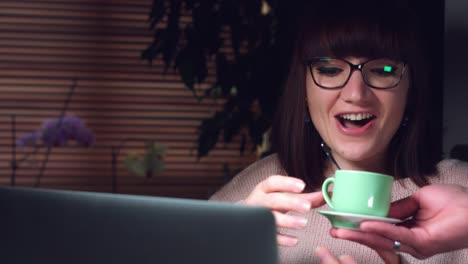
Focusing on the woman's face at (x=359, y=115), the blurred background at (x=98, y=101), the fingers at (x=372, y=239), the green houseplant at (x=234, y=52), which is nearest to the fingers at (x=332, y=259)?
the fingers at (x=372, y=239)

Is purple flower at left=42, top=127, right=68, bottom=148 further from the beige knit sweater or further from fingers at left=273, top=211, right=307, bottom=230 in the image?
fingers at left=273, top=211, right=307, bottom=230

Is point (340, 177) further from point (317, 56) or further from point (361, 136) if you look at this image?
point (317, 56)

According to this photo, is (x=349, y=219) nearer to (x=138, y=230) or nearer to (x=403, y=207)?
(x=403, y=207)

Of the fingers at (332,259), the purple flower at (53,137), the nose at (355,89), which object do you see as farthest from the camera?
the purple flower at (53,137)

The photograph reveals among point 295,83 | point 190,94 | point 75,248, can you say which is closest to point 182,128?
point 190,94

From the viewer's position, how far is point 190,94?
3887 millimetres

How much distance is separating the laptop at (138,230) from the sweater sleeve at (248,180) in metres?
1.25

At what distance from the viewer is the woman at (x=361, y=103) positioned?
163 centimetres

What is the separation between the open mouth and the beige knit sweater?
0.20 metres

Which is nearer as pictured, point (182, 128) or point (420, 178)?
point (420, 178)

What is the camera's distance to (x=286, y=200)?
44.0 inches

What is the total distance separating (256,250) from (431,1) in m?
1.42

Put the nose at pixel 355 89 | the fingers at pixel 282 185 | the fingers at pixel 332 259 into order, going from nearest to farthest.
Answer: the fingers at pixel 332 259 < the fingers at pixel 282 185 < the nose at pixel 355 89

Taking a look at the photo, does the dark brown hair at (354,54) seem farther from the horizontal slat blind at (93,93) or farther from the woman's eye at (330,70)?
the horizontal slat blind at (93,93)
